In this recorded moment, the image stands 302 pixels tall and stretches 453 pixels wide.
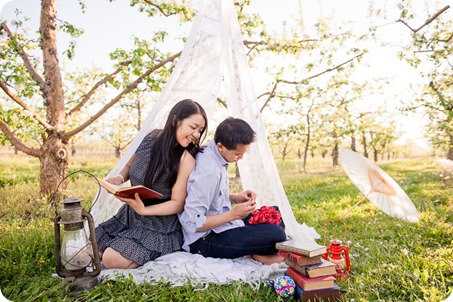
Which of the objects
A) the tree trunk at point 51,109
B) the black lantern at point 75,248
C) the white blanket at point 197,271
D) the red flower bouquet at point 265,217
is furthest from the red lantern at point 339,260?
the tree trunk at point 51,109

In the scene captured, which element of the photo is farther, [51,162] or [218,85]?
[51,162]

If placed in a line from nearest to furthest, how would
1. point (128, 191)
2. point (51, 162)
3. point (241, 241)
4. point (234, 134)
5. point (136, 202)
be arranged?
point (128, 191) < point (136, 202) < point (234, 134) < point (241, 241) < point (51, 162)

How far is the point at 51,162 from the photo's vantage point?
4980 millimetres

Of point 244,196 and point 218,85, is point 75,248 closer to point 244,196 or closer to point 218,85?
point 244,196

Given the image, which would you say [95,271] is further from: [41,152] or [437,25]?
[437,25]

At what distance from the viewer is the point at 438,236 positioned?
353 centimetres

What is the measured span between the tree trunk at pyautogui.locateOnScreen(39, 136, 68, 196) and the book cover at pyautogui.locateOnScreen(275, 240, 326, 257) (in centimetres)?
362

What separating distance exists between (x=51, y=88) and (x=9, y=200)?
1.71 m

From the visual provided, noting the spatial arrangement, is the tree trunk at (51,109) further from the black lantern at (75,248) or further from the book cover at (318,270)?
the book cover at (318,270)

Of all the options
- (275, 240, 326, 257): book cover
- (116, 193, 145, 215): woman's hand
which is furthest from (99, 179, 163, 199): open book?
(275, 240, 326, 257): book cover

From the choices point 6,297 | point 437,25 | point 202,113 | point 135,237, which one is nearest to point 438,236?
point 202,113

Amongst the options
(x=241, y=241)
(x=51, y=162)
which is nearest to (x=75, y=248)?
(x=241, y=241)

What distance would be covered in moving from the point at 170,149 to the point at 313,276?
1401mm

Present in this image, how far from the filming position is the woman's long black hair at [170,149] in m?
2.80
